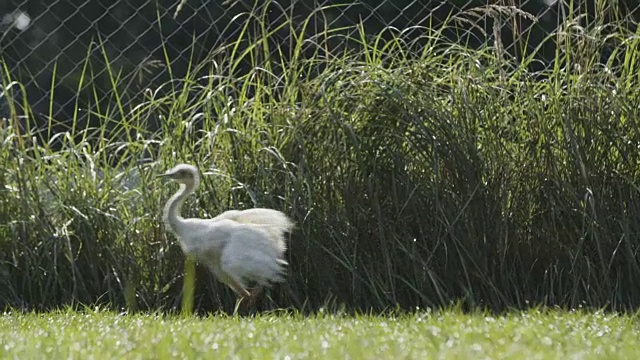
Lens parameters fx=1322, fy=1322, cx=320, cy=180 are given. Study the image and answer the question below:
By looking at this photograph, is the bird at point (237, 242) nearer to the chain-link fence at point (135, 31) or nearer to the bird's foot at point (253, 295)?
the bird's foot at point (253, 295)

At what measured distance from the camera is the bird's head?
19.4 feet

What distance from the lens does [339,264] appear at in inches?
239

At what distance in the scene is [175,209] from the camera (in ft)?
19.6

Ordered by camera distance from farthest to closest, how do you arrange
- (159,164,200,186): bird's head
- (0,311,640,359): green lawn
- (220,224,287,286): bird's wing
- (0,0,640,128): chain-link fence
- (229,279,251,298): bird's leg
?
(0,0,640,128): chain-link fence < (159,164,200,186): bird's head < (229,279,251,298): bird's leg < (220,224,287,286): bird's wing < (0,311,640,359): green lawn

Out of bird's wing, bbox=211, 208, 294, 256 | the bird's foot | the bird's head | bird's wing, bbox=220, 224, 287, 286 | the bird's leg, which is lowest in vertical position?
the bird's foot

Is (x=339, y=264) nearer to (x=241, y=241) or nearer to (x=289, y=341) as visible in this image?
(x=241, y=241)

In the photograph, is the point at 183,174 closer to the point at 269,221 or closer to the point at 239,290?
the point at 269,221

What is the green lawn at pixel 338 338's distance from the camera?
3625 mm

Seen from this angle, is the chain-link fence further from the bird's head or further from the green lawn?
the green lawn

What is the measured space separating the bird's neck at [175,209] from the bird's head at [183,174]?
0.20 ft

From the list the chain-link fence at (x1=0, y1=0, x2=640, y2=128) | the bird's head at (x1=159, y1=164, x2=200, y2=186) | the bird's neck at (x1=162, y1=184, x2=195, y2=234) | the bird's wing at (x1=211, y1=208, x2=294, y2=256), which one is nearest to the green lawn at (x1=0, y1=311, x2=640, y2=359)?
the bird's wing at (x1=211, y1=208, x2=294, y2=256)

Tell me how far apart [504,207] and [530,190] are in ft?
0.62

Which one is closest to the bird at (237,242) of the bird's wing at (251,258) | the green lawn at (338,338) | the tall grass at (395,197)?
the bird's wing at (251,258)

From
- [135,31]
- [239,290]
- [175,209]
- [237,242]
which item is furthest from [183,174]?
[135,31]
